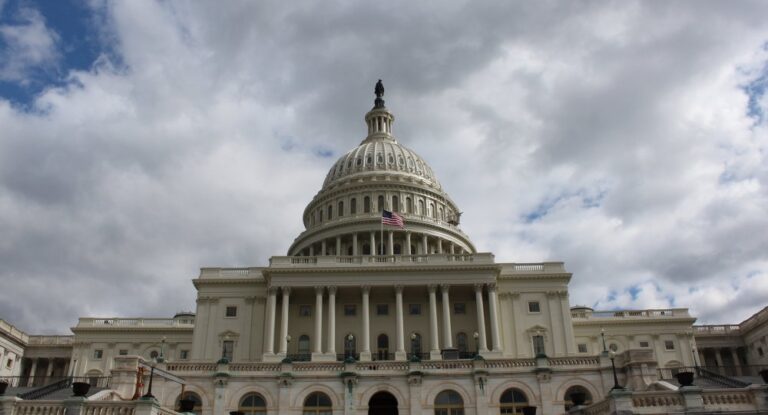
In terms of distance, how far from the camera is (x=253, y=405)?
4291cm

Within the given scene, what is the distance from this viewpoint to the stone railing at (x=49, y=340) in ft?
308

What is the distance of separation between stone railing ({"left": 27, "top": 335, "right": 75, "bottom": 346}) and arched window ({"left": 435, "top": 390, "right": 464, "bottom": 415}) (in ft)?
230

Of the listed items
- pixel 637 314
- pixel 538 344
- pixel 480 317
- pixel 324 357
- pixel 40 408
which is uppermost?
pixel 637 314

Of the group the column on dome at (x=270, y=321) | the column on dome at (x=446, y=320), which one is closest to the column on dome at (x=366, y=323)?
the column on dome at (x=446, y=320)

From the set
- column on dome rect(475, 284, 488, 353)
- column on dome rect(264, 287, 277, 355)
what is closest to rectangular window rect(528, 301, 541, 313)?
column on dome rect(475, 284, 488, 353)

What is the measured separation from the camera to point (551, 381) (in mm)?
42906

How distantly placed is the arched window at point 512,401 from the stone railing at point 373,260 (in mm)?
31265

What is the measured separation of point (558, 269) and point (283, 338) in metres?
32.7

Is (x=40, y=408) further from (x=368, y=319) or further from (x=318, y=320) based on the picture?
(x=368, y=319)

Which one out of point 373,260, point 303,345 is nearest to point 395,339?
point 373,260

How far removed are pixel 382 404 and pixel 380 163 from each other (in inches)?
2758

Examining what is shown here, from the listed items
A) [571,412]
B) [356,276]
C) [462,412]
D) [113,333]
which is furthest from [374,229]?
[571,412]

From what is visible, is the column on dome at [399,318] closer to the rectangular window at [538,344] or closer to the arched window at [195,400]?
the rectangular window at [538,344]

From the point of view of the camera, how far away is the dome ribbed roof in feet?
358
